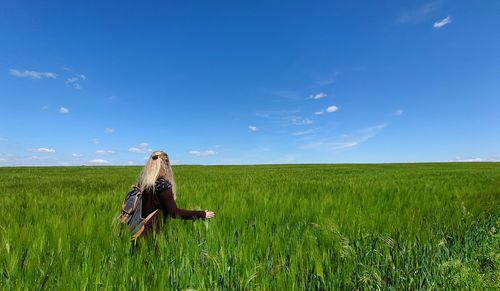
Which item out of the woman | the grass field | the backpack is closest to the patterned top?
the woman

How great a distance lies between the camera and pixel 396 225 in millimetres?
4039

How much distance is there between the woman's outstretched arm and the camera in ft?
11.7

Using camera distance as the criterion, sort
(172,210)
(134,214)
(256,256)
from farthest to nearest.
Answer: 1. (172,210)
2. (134,214)
3. (256,256)

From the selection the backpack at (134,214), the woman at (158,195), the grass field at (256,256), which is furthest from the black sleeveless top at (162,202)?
the grass field at (256,256)

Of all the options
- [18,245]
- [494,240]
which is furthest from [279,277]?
[494,240]

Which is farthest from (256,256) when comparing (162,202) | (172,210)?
(162,202)

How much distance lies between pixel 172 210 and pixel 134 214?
0.42m

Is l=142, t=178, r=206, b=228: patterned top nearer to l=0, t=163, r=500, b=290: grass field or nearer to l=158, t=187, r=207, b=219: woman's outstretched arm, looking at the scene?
l=158, t=187, r=207, b=219: woman's outstretched arm

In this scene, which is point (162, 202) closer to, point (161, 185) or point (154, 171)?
point (161, 185)

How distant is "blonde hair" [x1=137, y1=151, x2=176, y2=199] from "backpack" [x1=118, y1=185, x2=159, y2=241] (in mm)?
119

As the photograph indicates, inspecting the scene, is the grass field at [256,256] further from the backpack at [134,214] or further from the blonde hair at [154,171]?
the blonde hair at [154,171]

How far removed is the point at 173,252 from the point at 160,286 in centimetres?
76

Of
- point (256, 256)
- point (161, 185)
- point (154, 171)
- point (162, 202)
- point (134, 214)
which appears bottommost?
point (256, 256)

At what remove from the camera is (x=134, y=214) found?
3.39m
